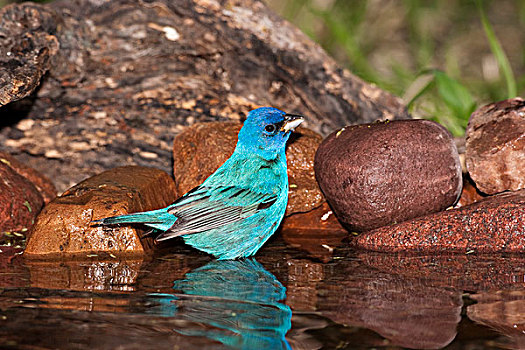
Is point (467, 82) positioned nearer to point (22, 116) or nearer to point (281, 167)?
point (281, 167)

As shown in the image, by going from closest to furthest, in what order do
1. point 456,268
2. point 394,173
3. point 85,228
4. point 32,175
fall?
point 456,268 < point 85,228 < point 394,173 < point 32,175

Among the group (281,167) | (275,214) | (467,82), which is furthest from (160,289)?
(467,82)

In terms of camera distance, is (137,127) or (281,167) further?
(137,127)

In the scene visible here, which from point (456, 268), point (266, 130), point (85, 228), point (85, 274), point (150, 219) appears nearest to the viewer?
point (85, 274)

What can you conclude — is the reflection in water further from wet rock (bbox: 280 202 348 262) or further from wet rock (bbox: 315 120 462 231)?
wet rock (bbox: 280 202 348 262)

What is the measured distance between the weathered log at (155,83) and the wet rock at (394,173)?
1290 millimetres

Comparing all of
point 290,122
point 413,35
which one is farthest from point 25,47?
point 413,35

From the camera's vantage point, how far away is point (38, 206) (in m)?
5.48

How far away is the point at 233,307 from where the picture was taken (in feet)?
10.4

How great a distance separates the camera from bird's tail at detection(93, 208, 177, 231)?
4.25 meters

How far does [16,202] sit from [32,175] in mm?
711

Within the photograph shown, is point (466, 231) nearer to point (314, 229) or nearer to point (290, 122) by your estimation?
point (314, 229)

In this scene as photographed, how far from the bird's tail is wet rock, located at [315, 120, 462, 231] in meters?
1.44

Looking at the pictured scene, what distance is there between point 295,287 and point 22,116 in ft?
12.0
